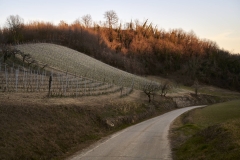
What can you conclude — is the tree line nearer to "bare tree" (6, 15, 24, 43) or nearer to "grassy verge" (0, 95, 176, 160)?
"bare tree" (6, 15, 24, 43)

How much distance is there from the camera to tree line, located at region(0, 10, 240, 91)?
90312 millimetres

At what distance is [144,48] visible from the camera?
108 meters

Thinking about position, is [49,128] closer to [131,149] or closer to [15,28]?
[131,149]

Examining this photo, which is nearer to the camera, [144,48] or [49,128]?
[49,128]

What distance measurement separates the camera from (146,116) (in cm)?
3559

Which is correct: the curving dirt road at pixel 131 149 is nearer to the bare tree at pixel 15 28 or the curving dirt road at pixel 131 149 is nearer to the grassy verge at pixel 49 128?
the grassy verge at pixel 49 128

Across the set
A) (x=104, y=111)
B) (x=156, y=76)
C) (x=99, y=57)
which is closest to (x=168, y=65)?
(x=156, y=76)

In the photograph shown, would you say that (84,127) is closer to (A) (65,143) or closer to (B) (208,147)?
(A) (65,143)

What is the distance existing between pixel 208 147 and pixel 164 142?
4.75 metres

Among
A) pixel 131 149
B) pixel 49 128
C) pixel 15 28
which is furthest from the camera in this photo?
pixel 15 28

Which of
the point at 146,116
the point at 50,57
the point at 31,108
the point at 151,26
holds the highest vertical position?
the point at 151,26

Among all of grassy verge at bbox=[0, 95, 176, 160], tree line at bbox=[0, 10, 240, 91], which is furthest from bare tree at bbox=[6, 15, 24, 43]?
grassy verge at bbox=[0, 95, 176, 160]

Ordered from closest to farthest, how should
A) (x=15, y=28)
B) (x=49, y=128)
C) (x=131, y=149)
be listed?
(x=131, y=149), (x=49, y=128), (x=15, y=28)

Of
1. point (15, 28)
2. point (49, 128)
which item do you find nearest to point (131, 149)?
point (49, 128)
